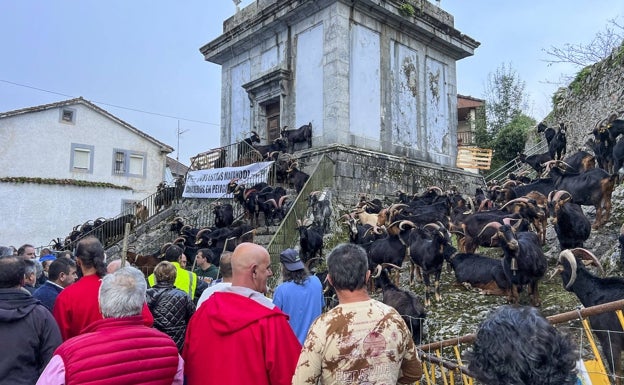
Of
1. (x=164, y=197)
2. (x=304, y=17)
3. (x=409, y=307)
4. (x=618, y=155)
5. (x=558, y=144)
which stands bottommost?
(x=409, y=307)

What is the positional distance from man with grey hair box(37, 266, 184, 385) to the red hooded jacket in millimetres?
138

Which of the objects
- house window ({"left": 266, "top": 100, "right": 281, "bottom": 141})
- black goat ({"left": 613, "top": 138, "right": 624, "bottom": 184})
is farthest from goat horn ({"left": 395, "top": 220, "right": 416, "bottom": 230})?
house window ({"left": 266, "top": 100, "right": 281, "bottom": 141})

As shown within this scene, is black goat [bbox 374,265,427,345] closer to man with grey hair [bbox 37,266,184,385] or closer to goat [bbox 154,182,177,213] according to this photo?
man with grey hair [bbox 37,266,184,385]

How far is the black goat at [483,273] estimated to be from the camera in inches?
275

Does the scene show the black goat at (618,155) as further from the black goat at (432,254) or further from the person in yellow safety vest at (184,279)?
the person in yellow safety vest at (184,279)

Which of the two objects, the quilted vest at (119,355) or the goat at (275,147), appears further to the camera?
the goat at (275,147)

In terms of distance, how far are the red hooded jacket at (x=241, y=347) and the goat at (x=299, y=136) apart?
14084 millimetres

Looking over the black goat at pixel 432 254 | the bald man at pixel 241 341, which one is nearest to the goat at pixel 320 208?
the black goat at pixel 432 254

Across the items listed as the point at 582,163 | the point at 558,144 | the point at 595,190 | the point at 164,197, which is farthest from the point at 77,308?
the point at 164,197

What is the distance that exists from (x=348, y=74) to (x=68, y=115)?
21.1m

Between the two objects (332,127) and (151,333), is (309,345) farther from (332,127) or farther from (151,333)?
(332,127)

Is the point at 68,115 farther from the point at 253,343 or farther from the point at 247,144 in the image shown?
the point at 253,343

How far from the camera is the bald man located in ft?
8.29

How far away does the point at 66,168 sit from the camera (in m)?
29.0
